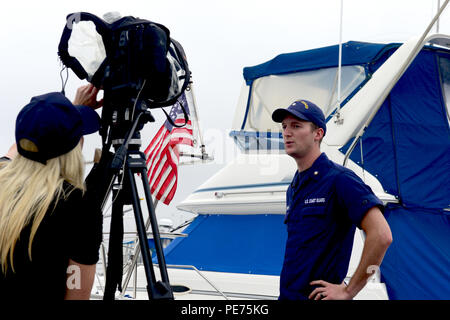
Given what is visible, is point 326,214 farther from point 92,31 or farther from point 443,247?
point 443,247

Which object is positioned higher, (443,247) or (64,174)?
(64,174)

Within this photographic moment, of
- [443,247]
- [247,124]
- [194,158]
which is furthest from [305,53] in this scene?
[443,247]

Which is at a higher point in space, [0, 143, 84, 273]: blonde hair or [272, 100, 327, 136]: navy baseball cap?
[272, 100, 327, 136]: navy baseball cap

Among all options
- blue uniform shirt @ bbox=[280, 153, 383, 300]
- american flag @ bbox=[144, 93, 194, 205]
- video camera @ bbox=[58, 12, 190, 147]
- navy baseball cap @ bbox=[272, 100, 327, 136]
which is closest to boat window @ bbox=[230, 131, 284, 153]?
american flag @ bbox=[144, 93, 194, 205]

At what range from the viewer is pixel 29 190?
1319 mm

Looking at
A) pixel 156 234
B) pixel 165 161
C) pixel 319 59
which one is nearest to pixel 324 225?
pixel 156 234

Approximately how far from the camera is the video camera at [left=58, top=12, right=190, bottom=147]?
1942 mm

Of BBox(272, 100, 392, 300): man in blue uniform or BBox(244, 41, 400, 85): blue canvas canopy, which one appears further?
BBox(244, 41, 400, 85): blue canvas canopy

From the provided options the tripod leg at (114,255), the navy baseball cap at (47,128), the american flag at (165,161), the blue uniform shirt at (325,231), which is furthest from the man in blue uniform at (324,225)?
the american flag at (165,161)

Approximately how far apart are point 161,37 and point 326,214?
1.16m

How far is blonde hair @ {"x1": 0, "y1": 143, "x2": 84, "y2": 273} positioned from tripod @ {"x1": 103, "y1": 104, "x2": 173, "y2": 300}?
35 cm

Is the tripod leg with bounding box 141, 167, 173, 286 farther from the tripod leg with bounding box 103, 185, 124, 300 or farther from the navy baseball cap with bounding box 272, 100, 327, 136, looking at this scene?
the navy baseball cap with bounding box 272, 100, 327, 136

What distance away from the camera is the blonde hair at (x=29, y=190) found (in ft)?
4.16
